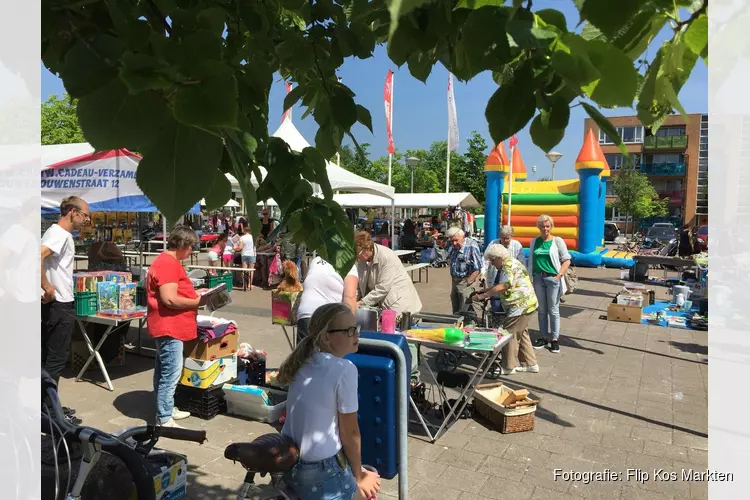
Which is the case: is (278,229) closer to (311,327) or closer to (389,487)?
(311,327)

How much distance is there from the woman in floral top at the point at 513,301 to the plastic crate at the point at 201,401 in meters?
3.11

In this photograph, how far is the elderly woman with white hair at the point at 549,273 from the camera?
7.17m

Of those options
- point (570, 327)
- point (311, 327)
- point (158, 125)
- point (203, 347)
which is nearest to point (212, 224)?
point (570, 327)

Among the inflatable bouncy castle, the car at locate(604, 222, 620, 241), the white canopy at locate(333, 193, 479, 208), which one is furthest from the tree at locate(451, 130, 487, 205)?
the inflatable bouncy castle

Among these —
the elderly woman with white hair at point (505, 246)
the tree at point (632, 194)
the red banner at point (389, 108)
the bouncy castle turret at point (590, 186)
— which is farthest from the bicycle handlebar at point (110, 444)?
the tree at point (632, 194)

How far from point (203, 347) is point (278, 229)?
3709 millimetres

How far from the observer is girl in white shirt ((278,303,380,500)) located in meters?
2.50

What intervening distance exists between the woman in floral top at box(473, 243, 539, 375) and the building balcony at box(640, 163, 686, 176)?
53.1 m

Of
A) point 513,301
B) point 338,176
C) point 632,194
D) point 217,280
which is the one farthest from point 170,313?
point 632,194

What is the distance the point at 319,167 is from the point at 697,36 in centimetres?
102

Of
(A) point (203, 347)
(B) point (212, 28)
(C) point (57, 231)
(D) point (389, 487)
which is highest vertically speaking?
(B) point (212, 28)

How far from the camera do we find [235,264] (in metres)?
14.8

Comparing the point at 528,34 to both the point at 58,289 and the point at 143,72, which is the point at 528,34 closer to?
the point at 143,72

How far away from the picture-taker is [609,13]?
0.87m
